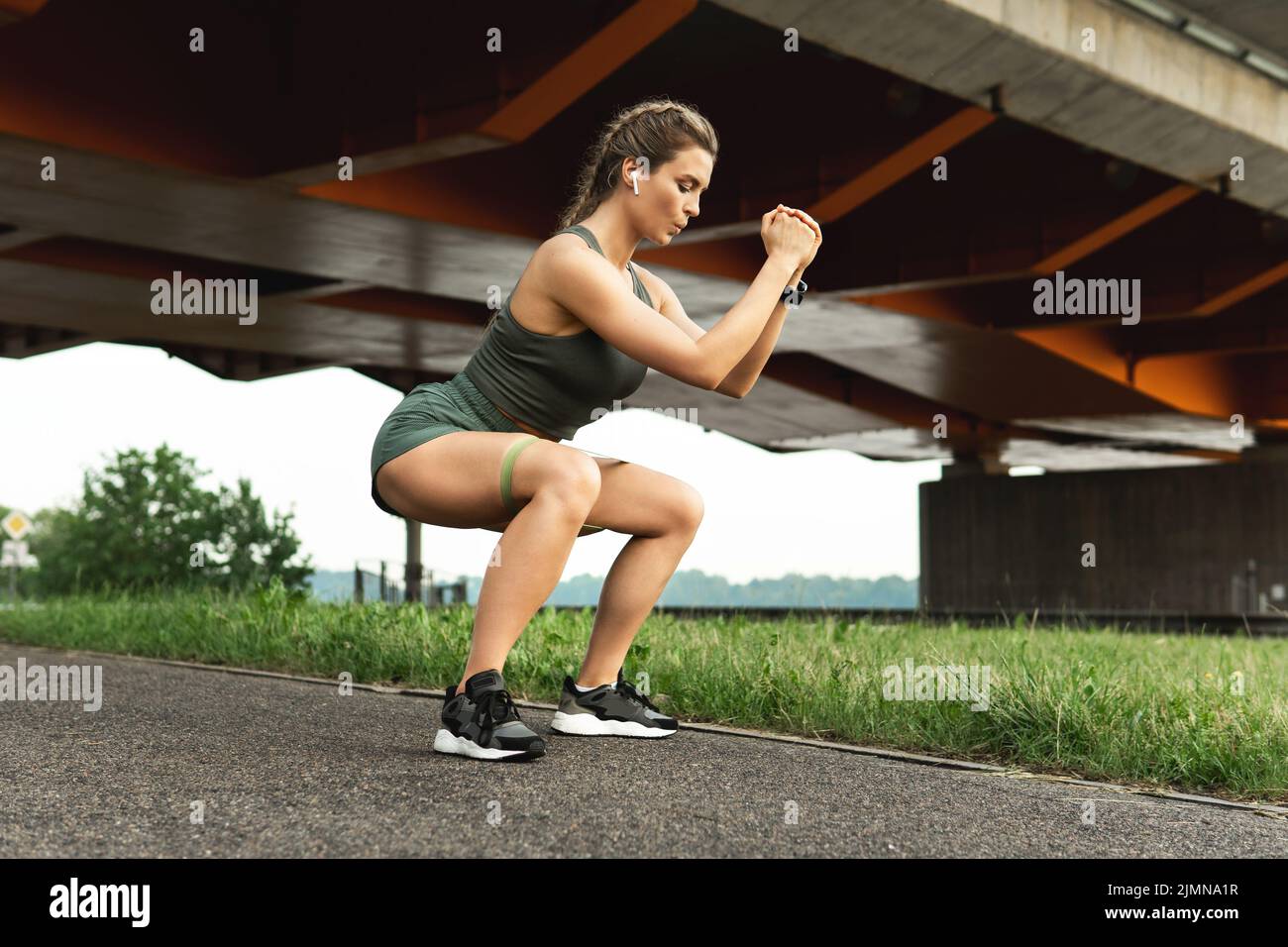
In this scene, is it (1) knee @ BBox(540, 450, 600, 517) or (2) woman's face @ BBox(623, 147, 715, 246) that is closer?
(1) knee @ BBox(540, 450, 600, 517)

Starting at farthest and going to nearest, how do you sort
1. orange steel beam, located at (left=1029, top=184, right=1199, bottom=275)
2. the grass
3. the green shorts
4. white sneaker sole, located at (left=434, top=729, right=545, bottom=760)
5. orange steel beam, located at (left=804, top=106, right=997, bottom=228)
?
orange steel beam, located at (left=1029, top=184, right=1199, bottom=275) < orange steel beam, located at (left=804, top=106, right=997, bottom=228) < the grass < the green shorts < white sneaker sole, located at (left=434, top=729, right=545, bottom=760)

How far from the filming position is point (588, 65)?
11062 millimetres

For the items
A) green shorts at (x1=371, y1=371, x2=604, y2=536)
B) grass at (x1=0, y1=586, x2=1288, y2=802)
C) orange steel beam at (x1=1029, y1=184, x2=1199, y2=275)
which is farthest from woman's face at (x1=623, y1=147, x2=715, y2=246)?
orange steel beam at (x1=1029, y1=184, x2=1199, y2=275)

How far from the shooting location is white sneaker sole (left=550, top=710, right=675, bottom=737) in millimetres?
4129

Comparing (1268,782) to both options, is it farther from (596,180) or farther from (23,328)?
(23,328)

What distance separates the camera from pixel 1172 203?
16.0 meters

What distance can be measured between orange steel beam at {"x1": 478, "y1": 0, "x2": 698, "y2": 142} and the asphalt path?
7.57 metres

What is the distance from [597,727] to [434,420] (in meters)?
1.07

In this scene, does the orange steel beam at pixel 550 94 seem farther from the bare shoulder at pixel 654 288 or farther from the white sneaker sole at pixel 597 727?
the white sneaker sole at pixel 597 727

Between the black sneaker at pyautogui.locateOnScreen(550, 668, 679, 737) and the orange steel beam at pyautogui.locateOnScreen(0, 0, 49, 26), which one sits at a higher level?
the orange steel beam at pyautogui.locateOnScreen(0, 0, 49, 26)

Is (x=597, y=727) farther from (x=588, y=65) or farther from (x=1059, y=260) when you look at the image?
(x=1059, y=260)

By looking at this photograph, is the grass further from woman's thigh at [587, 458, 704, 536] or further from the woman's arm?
the woman's arm

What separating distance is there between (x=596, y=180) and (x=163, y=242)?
507 inches
